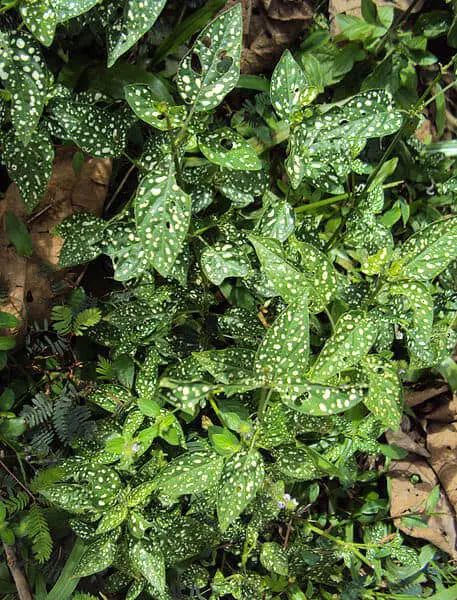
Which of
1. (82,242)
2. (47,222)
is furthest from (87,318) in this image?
(47,222)

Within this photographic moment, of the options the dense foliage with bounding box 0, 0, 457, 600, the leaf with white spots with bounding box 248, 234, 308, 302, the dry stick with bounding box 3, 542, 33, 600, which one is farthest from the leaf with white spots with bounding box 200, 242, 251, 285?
the dry stick with bounding box 3, 542, 33, 600

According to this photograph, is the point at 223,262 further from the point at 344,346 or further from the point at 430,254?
the point at 430,254

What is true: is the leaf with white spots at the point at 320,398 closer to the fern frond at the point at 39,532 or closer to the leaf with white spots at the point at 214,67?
the leaf with white spots at the point at 214,67

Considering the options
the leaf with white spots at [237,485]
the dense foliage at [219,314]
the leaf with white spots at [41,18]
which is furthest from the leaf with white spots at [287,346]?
the leaf with white spots at [41,18]

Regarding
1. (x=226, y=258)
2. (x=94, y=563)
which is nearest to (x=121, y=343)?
(x=226, y=258)

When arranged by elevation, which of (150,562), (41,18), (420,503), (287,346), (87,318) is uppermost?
(41,18)

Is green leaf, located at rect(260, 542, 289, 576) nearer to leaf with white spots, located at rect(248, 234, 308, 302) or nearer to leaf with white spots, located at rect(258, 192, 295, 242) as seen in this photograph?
leaf with white spots, located at rect(248, 234, 308, 302)

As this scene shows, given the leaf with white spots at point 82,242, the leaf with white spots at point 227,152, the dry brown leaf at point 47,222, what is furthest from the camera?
the dry brown leaf at point 47,222
